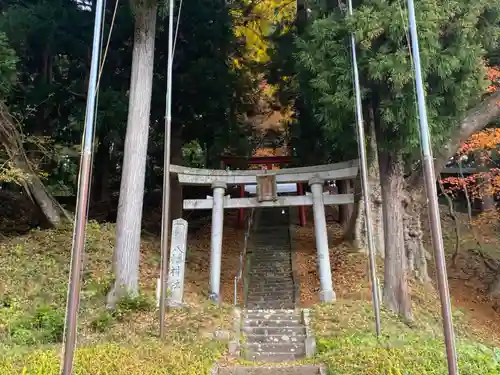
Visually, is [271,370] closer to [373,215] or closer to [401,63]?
[401,63]

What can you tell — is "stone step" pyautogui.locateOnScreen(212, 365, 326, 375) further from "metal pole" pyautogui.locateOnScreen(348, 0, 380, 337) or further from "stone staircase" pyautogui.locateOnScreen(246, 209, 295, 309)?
"stone staircase" pyautogui.locateOnScreen(246, 209, 295, 309)

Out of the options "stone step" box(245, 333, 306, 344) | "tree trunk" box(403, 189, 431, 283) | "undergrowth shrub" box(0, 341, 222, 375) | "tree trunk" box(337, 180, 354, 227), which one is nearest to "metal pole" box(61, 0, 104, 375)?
"undergrowth shrub" box(0, 341, 222, 375)

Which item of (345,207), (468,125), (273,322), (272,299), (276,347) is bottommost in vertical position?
(276,347)

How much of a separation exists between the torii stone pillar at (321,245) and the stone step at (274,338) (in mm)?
1612

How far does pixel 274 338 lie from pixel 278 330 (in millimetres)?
237

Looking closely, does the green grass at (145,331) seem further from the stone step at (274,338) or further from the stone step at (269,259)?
the stone step at (269,259)

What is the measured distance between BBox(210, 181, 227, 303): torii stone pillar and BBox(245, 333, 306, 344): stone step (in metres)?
1.67

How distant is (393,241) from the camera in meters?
9.41

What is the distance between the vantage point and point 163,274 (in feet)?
24.5

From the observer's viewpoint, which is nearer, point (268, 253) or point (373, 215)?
point (373, 215)

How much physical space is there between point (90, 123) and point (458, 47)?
699cm

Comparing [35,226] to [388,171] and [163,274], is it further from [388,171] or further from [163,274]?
[388,171]

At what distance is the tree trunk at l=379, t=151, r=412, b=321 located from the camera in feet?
30.3

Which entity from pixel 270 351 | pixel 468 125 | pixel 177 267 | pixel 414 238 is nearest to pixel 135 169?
pixel 177 267
